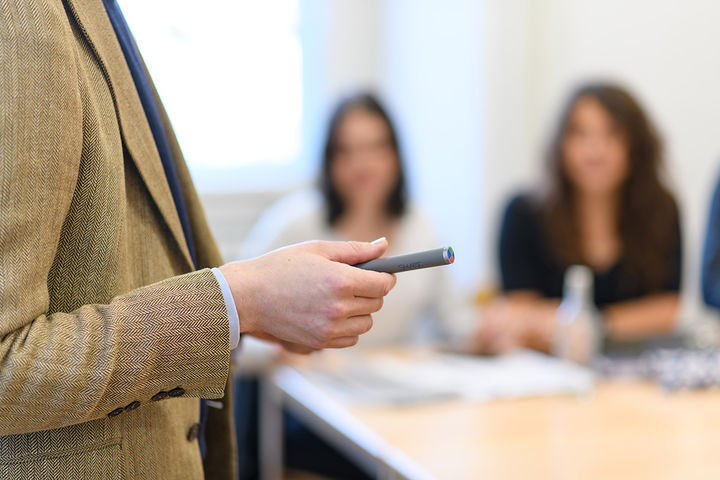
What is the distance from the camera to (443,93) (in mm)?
3658

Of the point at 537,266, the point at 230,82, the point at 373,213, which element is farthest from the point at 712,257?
the point at 230,82

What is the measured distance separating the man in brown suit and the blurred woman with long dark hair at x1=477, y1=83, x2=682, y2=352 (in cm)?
182

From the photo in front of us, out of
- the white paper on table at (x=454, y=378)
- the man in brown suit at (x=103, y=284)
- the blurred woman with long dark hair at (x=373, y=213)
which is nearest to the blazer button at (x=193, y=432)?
the man in brown suit at (x=103, y=284)

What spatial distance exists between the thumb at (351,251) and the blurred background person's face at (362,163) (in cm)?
186

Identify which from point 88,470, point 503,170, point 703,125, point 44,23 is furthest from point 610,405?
point 503,170

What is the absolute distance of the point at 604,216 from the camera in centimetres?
262

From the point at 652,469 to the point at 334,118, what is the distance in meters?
1.74

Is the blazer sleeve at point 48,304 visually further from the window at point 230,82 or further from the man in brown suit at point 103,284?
the window at point 230,82

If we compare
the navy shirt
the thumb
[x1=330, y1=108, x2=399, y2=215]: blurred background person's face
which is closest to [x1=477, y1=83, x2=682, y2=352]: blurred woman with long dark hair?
the navy shirt

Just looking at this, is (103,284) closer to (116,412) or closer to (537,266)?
(116,412)

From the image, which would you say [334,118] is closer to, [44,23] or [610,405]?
[610,405]

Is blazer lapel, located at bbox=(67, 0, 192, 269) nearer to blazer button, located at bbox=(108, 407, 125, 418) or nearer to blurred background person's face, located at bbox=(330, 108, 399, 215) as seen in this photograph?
blazer button, located at bbox=(108, 407, 125, 418)

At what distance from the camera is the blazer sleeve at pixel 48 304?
2.15ft

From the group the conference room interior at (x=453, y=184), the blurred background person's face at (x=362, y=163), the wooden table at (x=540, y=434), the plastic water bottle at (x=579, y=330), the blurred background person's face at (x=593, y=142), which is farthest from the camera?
the blurred background person's face at (x=362, y=163)
